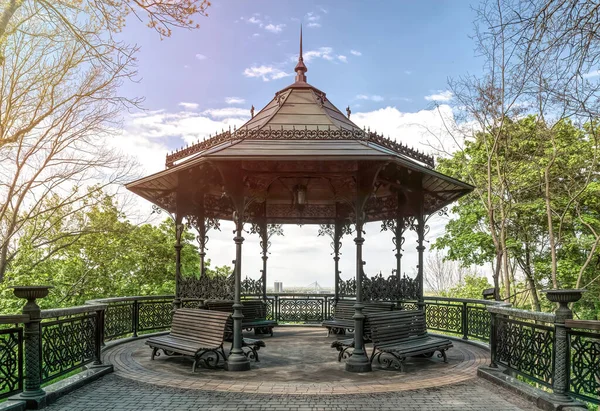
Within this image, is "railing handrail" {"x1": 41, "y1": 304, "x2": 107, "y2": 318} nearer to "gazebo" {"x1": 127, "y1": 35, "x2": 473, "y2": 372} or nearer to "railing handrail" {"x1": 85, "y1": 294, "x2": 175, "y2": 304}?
"railing handrail" {"x1": 85, "y1": 294, "x2": 175, "y2": 304}

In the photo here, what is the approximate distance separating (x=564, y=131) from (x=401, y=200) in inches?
479

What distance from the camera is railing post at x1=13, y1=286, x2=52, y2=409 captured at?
5.22 meters

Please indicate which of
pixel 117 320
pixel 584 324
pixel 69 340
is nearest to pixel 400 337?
pixel 584 324

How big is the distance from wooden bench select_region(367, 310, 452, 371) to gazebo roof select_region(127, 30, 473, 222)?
95.3 inches

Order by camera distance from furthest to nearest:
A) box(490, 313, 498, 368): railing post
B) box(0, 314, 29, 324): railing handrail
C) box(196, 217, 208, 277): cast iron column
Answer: box(196, 217, 208, 277): cast iron column
box(490, 313, 498, 368): railing post
box(0, 314, 29, 324): railing handrail

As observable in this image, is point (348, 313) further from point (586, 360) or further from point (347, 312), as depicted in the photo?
point (586, 360)

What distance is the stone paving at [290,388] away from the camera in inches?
211

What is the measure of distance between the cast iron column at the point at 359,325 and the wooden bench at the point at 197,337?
7.12 feet

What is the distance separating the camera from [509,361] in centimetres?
633

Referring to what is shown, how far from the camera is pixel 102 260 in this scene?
59.8ft

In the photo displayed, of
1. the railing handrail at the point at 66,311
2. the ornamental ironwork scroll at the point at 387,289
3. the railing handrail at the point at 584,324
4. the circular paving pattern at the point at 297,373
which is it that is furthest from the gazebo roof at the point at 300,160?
the railing handrail at the point at 584,324

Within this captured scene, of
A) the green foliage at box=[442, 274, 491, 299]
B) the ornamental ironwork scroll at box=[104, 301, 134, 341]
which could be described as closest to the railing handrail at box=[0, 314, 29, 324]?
the ornamental ironwork scroll at box=[104, 301, 134, 341]

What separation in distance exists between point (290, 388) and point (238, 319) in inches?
69.7

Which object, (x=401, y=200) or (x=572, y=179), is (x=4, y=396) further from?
Answer: (x=572, y=179)
